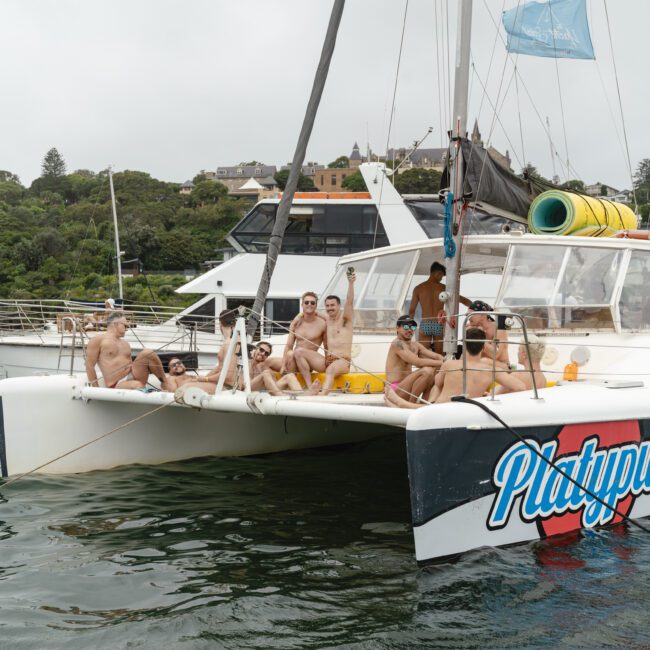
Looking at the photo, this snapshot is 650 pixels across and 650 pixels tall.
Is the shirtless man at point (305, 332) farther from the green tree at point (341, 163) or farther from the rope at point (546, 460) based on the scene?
the green tree at point (341, 163)

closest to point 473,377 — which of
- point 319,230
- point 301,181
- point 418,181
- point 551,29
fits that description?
point 551,29

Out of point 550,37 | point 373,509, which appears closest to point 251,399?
point 373,509

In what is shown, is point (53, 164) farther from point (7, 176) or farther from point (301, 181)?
point (301, 181)

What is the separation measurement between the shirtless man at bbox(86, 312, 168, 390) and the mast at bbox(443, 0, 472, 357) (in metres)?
2.93

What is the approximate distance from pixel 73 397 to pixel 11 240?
73884 millimetres

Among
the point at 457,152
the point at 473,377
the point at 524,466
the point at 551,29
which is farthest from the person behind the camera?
the point at 551,29

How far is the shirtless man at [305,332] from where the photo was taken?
819 cm

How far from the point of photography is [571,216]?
8.91 meters

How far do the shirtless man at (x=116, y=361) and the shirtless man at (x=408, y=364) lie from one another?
250 centimetres

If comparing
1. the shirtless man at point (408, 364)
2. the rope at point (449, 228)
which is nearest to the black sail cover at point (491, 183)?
the rope at point (449, 228)

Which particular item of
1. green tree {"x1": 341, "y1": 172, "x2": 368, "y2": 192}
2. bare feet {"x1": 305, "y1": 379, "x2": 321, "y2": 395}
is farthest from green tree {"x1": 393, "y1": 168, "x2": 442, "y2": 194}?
bare feet {"x1": 305, "y1": 379, "x2": 321, "y2": 395}

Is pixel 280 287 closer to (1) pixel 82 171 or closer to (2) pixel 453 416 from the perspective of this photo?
(2) pixel 453 416

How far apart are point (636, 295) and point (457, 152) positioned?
2.08 m

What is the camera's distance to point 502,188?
856 centimetres
